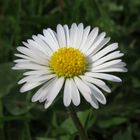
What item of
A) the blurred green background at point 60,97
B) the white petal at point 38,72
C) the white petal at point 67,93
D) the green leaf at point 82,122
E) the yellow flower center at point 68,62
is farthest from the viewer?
the blurred green background at point 60,97

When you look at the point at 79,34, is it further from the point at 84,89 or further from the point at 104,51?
the point at 84,89

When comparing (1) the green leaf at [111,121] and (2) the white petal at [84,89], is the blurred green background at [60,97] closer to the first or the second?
(1) the green leaf at [111,121]

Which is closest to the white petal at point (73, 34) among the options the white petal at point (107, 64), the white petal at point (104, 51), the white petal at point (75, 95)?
the white petal at point (104, 51)

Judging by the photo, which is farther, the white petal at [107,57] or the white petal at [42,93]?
the white petal at [107,57]

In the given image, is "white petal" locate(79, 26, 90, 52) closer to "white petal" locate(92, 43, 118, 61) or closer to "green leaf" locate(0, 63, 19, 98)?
"white petal" locate(92, 43, 118, 61)

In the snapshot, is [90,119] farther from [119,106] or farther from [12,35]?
[12,35]

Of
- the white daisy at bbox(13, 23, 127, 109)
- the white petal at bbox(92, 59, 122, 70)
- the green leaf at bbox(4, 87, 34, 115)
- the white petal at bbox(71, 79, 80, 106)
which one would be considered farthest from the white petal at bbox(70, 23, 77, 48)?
the green leaf at bbox(4, 87, 34, 115)

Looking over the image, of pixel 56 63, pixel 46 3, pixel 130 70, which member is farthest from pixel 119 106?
pixel 46 3

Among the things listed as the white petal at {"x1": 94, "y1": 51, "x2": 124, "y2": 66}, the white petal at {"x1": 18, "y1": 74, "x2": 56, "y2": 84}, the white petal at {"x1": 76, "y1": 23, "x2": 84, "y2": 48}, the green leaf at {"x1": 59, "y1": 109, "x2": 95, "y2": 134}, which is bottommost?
the green leaf at {"x1": 59, "y1": 109, "x2": 95, "y2": 134}

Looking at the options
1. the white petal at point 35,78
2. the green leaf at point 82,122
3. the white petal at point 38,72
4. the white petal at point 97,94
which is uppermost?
the white petal at point 38,72
